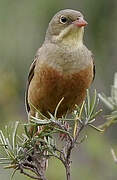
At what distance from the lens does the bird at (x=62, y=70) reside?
5.47 meters

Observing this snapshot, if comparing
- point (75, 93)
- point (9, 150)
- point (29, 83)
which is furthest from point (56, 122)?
point (29, 83)

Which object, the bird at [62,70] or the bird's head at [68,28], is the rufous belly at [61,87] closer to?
the bird at [62,70]

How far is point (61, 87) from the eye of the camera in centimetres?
545

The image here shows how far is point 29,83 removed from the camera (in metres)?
6.20

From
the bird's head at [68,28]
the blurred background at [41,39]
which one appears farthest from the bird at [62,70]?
the blurred background at [41,39]

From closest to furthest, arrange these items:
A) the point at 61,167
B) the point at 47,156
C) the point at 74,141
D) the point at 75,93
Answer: the point at 74,141 → the point at 47,156 → the point at 75,93 → the point at 61,167

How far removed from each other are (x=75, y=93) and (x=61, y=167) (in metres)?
2.22

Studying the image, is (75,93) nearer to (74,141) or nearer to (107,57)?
(74,141)

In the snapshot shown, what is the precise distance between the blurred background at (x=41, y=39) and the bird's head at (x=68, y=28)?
1687 mm

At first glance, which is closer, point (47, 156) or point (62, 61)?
point (47, 156)

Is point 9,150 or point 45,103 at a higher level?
point 9,150

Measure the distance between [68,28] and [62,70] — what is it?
0.56 m

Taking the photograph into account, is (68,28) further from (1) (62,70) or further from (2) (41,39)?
(2) (41,39)

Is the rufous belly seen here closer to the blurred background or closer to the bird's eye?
the bird's eye
